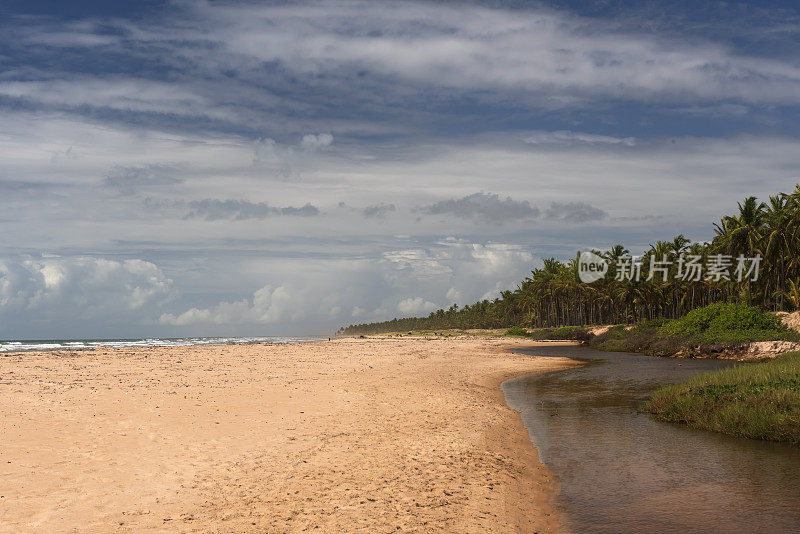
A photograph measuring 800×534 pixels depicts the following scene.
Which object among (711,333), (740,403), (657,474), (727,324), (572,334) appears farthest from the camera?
(572,334)

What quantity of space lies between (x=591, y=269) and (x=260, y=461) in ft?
336

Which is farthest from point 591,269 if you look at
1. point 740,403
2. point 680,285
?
point 740,403

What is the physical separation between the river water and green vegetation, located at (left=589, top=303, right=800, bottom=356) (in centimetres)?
3312

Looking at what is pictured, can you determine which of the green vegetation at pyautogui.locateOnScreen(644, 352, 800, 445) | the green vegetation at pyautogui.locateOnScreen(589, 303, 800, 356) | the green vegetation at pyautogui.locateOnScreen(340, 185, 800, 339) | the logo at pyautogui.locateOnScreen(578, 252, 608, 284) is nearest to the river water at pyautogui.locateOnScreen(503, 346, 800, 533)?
the green vegetation at pyautogui.locateOnScreen(644, 352, 800, 445)

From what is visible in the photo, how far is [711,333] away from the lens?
4975 centimetres

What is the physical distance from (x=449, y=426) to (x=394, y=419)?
1.81 m

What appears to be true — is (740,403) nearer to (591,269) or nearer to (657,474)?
(657,474)

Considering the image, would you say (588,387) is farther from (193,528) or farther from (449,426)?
(193,528)

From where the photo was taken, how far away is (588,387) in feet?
87.6

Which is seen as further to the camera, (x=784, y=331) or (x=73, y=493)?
(x=784, y=331)

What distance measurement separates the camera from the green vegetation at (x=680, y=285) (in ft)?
210

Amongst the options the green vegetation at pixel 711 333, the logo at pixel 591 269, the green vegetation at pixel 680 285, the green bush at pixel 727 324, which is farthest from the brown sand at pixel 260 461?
the logo at pixel 591 269

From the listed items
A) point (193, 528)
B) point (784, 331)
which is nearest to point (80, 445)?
point (193, 528)

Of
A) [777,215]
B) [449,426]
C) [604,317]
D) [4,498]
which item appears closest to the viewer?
[4,498]
